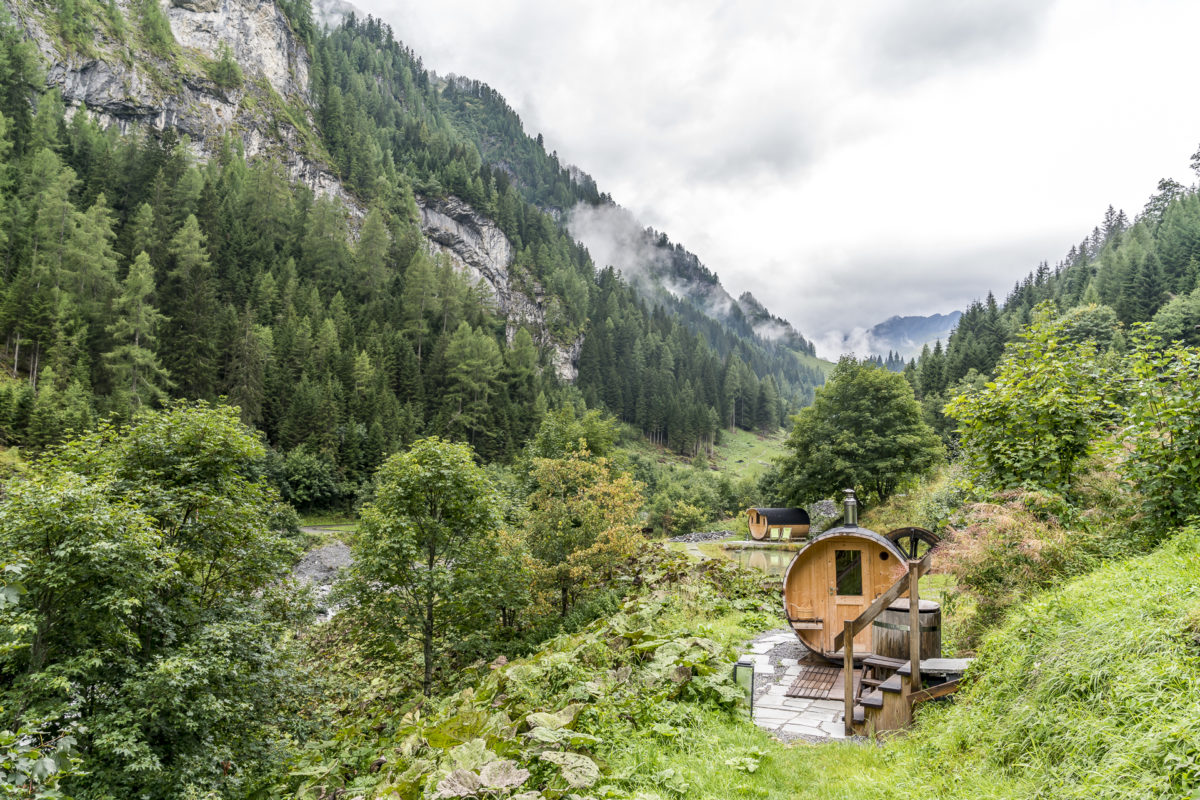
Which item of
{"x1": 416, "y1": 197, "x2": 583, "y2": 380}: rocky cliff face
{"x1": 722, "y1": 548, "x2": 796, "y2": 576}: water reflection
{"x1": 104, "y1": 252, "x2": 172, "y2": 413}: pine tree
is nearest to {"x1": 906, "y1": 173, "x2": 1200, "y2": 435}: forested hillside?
{"x1": 722, "y1": 548, "x2": 796, "y2": 576}: water reflection

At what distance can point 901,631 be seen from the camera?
8.32 metres

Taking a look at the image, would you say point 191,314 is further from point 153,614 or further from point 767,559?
point 767,559

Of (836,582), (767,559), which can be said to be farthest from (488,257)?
(836,582)

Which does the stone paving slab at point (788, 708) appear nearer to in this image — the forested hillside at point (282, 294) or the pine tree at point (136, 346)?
the forested hillside at point (282, 294)

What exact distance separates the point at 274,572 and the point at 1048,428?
50.5 feet

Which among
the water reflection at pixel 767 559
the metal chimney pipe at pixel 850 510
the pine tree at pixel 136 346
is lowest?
the water reflection at pixel 767 559

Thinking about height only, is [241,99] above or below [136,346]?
above

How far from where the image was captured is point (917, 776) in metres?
5.00

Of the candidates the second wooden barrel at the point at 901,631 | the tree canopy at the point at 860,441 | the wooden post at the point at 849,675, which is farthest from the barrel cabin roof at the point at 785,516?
the wooden post at the point at 849,675

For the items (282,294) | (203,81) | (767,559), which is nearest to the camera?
(767,559)

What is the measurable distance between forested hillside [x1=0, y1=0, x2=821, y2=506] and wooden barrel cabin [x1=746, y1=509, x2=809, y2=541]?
3157 centimetres

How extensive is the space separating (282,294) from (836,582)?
2963 inches

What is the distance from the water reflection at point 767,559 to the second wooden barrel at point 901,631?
36.3ft

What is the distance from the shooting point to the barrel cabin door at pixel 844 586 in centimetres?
1024
